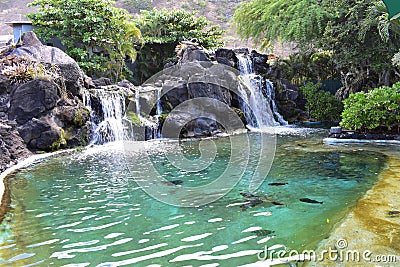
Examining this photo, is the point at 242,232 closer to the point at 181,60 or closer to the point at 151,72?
the point at 181,60

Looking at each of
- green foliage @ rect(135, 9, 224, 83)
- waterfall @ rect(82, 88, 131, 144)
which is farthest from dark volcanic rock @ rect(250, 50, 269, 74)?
waterfall @ rect(82, 88, 131, 144)

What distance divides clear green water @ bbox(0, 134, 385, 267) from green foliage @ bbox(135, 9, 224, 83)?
1404 cm

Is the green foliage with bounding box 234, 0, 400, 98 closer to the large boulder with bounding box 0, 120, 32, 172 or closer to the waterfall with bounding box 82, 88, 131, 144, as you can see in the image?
the waterfall with bounding box 82, 88, 131, 144

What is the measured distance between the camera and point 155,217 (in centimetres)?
513

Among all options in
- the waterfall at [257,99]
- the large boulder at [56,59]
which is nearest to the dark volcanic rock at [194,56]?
the waterfall at [257,99]

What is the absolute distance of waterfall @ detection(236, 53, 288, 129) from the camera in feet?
57.3

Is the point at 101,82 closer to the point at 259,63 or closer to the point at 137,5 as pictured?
the point at 259,63

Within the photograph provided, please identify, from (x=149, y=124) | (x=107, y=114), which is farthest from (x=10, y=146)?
(x=149, y=124)

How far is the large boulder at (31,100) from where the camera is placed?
10.9m

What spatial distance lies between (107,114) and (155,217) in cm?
908

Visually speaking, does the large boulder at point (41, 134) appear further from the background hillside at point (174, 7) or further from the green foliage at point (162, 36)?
the background hillside at point (174, 7)

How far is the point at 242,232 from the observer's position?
446 cm

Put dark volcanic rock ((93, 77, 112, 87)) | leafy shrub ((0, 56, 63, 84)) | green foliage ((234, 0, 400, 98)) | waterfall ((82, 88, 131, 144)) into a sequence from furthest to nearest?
dark volcanic rock ((93, 77, 112, 87)), green foliage ((234, 0, 400, 98)), waterfall ((82, 88, 131, 144)), leafy shrub ((0, 56, 63, 84))

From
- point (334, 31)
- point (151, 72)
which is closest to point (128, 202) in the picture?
point (334, 31)
